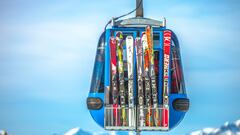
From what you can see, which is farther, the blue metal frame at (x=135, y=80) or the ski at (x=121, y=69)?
the blue metal frame at (x=135, y=80)

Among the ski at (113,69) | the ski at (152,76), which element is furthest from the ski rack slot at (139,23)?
the ski at (113,69)

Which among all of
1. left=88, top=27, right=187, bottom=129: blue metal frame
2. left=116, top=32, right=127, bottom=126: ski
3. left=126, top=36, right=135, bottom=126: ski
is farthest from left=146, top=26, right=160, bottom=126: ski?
left=116, top=32, right=127, bottom=126: ski

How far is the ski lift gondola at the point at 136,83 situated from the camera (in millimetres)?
22531

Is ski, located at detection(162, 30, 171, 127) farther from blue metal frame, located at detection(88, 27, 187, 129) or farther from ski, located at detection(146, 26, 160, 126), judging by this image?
ski, located at detection(146, 26, 160, 126)

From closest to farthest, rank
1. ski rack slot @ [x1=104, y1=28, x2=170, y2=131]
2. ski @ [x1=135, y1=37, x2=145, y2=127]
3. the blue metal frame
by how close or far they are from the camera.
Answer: ski rack slot @ [x1=104, y1=28, x2=170, y2=131] < ski @ [x1=135, y1=37, x2=145, y2=127] < the blue metal frame

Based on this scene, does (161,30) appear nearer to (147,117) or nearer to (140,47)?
(140,47)

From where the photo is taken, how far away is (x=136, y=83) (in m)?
22.8

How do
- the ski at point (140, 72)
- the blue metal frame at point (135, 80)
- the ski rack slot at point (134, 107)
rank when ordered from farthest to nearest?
the blue metal frame at point (135, 80), the ski at point (140, 72), the ski rack slot at point (134, 107)

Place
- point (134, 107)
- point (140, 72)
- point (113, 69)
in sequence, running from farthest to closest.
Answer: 1. point (113, 69)
2. point (140, 72)
3. point (134, 107)

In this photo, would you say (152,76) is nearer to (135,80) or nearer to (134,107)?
(135,80)

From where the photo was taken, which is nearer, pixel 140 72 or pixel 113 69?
pixel 140 72

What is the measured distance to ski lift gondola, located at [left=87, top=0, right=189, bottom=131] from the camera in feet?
73.9

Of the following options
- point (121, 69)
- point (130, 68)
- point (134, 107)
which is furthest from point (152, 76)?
point (134, 107)

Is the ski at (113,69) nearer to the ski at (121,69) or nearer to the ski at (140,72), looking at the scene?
the ski at (121,69)
